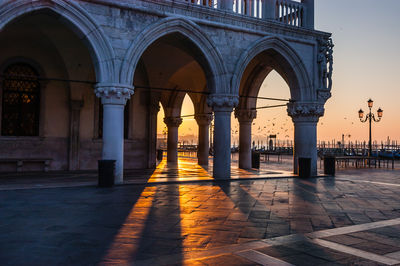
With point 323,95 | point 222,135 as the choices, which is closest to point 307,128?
point 323,95

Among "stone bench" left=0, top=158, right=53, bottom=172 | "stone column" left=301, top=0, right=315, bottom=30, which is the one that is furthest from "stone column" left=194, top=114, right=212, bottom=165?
"stone bench" left=0, top=158, right=53, bottom=172

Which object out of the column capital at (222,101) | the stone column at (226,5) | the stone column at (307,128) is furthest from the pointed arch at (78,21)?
the stone column at (307,128)

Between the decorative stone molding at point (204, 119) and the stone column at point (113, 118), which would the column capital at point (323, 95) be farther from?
the decorative stone molding at point (204, 119)

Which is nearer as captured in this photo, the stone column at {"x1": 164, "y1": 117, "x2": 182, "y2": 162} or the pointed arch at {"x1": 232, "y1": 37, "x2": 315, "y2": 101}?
A: the pointed arch at {"x1": 232, "y1": 37, "x2": 315, "y2": 101}

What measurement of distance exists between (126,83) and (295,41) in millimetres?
6643

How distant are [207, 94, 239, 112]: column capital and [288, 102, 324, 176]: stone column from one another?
9.97 feet

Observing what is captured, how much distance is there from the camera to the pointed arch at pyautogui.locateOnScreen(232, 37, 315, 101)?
11.9m

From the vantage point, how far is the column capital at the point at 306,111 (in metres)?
12.9

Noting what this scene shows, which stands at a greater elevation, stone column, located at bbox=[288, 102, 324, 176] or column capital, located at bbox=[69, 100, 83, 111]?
column capital, located at bbox=[69, 100, 83, 111]

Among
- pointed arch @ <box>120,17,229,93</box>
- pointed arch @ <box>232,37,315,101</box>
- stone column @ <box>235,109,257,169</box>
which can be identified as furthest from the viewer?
stone column @ <box>235,109,257,169</box>

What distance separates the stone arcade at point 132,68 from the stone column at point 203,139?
2.98 m

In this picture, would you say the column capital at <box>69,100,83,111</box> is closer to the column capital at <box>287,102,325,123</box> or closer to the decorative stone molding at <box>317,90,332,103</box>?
the column capital at <box>287,102,325,123</box>

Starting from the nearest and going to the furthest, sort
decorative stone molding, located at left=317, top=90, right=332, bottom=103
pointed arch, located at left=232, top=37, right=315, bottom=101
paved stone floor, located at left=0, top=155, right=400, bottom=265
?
paved stone floor, located at left=0, top=155, right=400, bottom=265 → pointed arch, located at left=232, top=37, right=315, bottom=101 → decorative stone molding, located at left=317, top=90, right=332, bottom=103

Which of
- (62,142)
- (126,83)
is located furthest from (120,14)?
(62,142)
